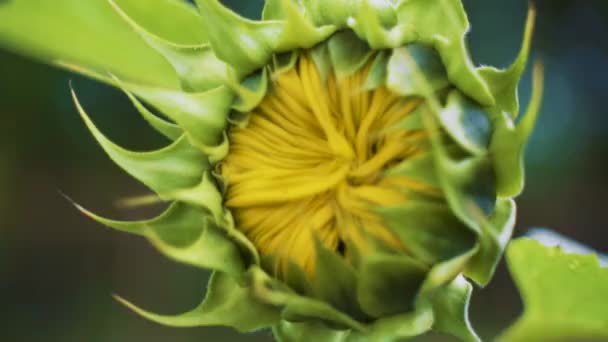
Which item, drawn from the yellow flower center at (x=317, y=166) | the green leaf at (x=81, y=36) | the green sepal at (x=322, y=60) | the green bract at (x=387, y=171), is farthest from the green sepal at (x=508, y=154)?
the green leaf at (x=81, y=36)

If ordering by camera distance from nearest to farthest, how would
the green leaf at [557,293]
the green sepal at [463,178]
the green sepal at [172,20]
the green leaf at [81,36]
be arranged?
the green leaf at [557,293], the green sepal at [463,178], the green sepal at [172,20], the green leaf at [81,36]

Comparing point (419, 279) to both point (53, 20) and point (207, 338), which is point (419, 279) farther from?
point (207, 338)

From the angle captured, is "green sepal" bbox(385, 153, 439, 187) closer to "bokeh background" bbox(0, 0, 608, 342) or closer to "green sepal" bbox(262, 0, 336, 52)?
"green sepal" bbox(262, 0, 336, 52)

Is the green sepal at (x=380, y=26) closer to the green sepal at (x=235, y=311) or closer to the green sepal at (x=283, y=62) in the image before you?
the green sepal at (x=283, y=62)

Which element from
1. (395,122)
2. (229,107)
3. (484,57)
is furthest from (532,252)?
(484,57)

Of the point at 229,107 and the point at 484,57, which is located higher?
Result: the point at 229,107

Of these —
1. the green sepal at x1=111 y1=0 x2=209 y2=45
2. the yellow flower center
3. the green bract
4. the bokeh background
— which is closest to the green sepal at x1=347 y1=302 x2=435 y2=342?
the green bract

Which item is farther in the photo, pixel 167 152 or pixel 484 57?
pixel 484 57
